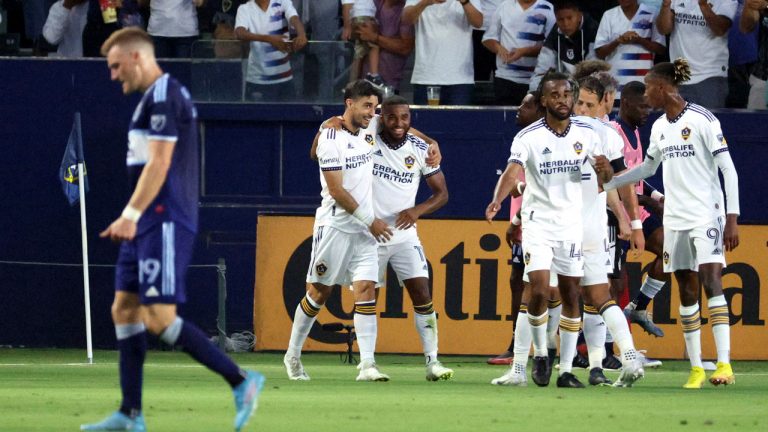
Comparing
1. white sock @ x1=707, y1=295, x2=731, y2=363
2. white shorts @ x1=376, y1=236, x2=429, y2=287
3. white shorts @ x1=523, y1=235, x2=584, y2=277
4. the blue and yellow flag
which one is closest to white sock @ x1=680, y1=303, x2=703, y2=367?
white sock @ x1=707, y1=295, x2=731, y2=363

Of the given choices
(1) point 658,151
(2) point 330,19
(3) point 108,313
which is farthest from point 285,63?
(1) point 658,151

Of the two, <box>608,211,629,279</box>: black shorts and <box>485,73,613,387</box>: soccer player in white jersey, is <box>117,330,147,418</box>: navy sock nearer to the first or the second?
<box>485,73,613,387</box>: soccer player in white jersey

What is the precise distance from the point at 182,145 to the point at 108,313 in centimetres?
1041

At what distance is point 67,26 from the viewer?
18.0 meters

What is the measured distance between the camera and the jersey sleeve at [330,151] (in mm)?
12266

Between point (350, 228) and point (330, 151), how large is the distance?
26.9 inches

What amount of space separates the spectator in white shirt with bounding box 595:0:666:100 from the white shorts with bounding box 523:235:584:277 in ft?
20.5

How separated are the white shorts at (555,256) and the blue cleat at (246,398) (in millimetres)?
3632

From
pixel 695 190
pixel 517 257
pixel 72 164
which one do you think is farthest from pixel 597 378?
pixel 72 164

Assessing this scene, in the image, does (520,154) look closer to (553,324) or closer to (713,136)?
(713,136)

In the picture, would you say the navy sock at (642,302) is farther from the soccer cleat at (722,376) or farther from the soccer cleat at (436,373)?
the soccer cleat at (722,376)

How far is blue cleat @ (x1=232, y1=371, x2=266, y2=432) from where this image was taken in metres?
7.62

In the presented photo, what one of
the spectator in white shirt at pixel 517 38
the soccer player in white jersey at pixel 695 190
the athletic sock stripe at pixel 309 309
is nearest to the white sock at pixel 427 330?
the athletic sock stripe at pixel 309 309

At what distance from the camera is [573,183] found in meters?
11.2
